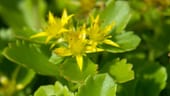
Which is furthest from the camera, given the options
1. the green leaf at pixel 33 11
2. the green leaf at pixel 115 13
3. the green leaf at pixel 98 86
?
the green leaf at pixel 33 11

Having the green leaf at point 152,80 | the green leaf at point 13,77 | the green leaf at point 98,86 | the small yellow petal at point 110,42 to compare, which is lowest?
the green leaf at point 152,80

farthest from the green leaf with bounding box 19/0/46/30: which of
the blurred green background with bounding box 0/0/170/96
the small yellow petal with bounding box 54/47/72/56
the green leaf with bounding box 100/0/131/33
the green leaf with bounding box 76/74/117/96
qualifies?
the green leaf with bounding box 76/74/117/96

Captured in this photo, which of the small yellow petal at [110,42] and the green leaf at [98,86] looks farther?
the small yellow petal at [110,42]

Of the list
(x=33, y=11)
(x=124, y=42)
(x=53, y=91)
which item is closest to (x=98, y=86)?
(x=53, y=91)

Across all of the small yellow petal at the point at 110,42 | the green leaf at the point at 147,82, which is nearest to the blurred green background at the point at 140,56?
the green leaf at the point at 147,82

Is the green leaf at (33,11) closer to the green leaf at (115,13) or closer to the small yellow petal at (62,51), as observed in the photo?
the green leaf at (115,13)

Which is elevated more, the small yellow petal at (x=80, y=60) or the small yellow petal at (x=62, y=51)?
the small yellow petal at (x=62, y=51)
